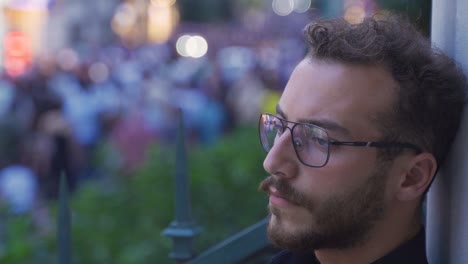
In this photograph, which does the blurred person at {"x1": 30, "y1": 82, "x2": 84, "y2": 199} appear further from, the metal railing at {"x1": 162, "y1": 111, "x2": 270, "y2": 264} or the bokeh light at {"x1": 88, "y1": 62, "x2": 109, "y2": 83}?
the metal railing at {"x1": 162, "y1": 111, "x2": 270, "y2": 264}

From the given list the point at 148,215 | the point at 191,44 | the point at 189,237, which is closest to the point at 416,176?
the point at 189,237

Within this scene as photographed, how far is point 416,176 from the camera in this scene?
1.95 m

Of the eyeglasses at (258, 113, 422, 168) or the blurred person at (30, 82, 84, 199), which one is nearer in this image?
Result: the eyeglasses at (258, 113, 422, 168)

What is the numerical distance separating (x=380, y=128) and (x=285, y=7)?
43507 millimetres

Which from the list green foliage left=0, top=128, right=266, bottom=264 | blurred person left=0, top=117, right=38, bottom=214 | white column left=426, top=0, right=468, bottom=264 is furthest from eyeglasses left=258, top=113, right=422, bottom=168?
blurred person left=0, top=117, right=38, bottom=214

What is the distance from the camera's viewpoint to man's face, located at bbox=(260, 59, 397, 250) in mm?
1902

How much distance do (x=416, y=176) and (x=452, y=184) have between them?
0.15 metres

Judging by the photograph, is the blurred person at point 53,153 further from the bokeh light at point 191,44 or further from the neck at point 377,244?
the bokeh light at point 191,44

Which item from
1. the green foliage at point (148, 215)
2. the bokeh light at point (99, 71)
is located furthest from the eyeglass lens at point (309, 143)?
the bokeh light at point (99, 71)

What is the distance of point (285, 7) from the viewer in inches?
1766

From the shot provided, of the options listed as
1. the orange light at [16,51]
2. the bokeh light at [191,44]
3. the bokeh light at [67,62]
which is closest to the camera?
the bokeh light at [67,62]

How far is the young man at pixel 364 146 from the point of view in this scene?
6.25 ft

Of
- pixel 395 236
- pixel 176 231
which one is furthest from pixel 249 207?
pixel 395 236

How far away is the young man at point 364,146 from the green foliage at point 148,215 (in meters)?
2.15
